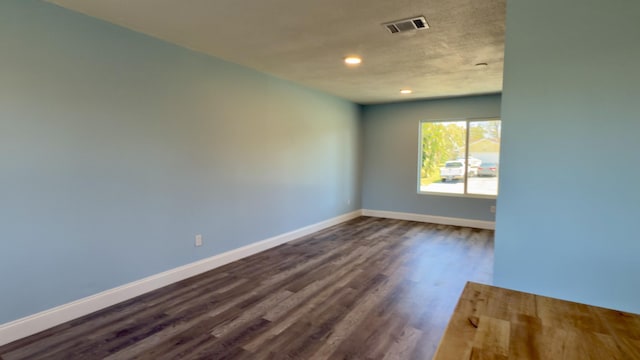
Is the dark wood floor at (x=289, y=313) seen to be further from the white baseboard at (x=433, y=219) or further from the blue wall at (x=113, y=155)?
the white baseboard at (x=433, y=219)

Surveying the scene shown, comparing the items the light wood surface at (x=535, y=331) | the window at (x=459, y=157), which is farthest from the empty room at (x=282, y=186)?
the window at (x=459, y=157)

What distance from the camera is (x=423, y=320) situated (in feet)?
8.57

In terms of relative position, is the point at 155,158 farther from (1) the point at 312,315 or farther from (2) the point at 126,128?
(1) the point at 312,315

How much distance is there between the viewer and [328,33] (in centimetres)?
284

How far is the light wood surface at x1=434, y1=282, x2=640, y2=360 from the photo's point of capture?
886 mm

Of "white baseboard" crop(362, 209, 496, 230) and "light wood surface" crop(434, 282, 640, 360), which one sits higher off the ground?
"light wood surface" crop(434, 282, 640, 360)


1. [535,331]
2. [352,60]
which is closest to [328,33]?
[352,60]

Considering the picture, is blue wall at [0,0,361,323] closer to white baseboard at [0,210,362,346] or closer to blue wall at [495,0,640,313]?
white baseboard at [0,210,362,346]

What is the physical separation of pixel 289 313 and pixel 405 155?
4.65 meters

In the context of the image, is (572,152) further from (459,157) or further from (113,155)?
(459,157)

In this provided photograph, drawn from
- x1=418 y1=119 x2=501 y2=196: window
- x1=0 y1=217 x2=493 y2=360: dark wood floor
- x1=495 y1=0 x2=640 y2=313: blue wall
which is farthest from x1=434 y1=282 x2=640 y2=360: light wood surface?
x1=418 y1=119 x2=501 y2=196: window

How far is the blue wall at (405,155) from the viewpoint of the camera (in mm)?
5984

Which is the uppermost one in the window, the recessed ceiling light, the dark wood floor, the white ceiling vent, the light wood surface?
the recessed ceiling light

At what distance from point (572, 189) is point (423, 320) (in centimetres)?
154
